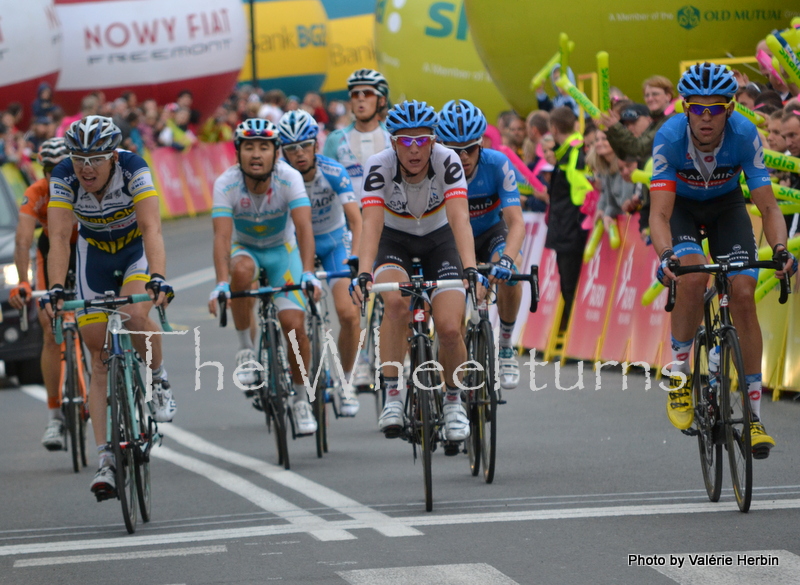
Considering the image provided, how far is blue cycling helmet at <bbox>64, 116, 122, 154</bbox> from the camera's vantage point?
8.21 m

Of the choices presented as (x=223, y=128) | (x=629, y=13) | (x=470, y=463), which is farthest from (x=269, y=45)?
(x=470, y=463)

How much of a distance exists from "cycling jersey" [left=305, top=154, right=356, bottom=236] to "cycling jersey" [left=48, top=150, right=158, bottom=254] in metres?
3.01

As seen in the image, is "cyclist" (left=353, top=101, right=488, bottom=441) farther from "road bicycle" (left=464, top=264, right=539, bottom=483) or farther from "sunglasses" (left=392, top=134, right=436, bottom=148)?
"road bicycle" (left=464, top=264, right=539, bottom=483)

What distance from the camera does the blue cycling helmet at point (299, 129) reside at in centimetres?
1130

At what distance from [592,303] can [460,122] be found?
17.5ft

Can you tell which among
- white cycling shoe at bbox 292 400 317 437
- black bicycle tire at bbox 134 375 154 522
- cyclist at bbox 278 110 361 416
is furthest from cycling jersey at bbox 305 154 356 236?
black bicycle tire at bbox 134 375 154 522

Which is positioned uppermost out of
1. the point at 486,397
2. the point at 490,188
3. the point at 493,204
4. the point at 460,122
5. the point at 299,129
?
the point at 299,129

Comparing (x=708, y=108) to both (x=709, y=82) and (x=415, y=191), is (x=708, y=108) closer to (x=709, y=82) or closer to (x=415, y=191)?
(x=709, y=82)

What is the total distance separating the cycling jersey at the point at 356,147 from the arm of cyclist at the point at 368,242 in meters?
4.35

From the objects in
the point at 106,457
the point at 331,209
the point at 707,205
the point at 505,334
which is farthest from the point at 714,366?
the point at 331,209

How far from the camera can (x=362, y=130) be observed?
12984 millimetres

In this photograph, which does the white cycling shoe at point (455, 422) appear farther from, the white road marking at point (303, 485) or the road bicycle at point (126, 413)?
the road bicycle at point (126, 413)

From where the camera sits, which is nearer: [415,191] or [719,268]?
[719,268]

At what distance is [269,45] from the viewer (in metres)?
45.9
